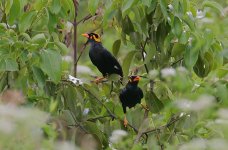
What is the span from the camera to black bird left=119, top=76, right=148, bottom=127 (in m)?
5.66

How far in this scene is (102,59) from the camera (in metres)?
6.33

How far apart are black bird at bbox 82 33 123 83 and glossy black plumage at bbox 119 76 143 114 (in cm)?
16

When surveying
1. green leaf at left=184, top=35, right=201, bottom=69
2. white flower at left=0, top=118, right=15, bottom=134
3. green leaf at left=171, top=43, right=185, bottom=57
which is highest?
green leaf at left=171, top=43, right=185, bottom=57

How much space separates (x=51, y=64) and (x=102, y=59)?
1.45 meters

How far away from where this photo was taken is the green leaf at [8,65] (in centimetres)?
483

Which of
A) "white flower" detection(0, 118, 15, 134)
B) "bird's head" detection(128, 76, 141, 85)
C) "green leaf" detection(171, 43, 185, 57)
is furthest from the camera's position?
"bird's head" detection(128, 76, 141, 85)

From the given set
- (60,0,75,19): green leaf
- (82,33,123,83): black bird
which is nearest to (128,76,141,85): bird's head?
(82,33,123,83): black bird

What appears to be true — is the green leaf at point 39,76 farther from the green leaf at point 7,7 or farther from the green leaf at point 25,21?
the green leaf at point 7,7

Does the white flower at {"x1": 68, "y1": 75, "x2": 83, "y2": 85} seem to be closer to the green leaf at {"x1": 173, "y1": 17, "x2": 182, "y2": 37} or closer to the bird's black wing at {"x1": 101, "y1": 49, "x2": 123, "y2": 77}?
the bird's black wing at {"x1": 101, "y1": 49, "x2": 123, "y2": 77}

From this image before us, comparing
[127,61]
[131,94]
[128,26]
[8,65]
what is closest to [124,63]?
[127,61]

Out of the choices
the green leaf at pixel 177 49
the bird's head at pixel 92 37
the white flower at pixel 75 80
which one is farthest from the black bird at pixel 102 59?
the green leaf at pixel 177 49

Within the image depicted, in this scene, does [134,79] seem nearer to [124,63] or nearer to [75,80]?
[124,63]

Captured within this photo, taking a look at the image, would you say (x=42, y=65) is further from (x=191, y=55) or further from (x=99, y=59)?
(x=99, y=59)

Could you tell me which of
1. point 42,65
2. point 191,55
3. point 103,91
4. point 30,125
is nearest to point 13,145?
point 30,125
